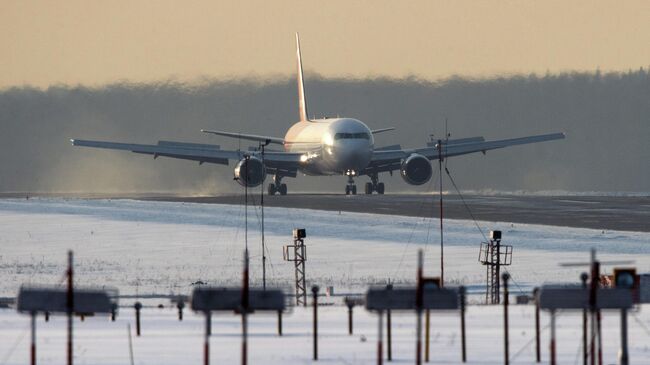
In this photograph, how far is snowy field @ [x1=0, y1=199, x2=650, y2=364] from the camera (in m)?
28.9

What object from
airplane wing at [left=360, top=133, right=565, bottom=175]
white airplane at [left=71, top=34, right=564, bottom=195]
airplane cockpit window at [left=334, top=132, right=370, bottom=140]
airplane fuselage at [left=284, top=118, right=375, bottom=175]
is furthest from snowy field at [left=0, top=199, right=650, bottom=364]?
airplane wing at [left=360, top=133, right=565, bottom=175]

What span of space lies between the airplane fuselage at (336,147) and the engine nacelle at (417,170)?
3.21 m

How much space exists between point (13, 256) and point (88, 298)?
127ft

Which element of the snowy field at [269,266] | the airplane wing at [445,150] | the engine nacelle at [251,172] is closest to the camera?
the snowy field at [269,266]

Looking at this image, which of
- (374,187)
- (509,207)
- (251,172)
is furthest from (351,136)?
(509,207)

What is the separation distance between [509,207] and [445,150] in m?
22.9

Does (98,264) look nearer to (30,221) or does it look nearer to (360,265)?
(360,265)

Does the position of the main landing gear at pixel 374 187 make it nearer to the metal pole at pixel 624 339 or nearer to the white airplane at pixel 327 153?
the white airplane at pixel 327 153

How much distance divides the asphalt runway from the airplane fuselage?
354 cm

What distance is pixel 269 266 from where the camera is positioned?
56250 mm

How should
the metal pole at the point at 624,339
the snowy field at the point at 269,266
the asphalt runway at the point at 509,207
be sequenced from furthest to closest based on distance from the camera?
the asphalt runway at the point at 509,207, the snowy field at the point at 269,266, the metal pole at the point at 624,339

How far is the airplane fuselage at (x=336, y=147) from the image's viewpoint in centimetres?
10356

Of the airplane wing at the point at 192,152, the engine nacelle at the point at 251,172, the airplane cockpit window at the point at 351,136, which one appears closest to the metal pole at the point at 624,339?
the engine nacelle at the point at 251,172

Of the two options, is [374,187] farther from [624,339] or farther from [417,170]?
[624,339]
